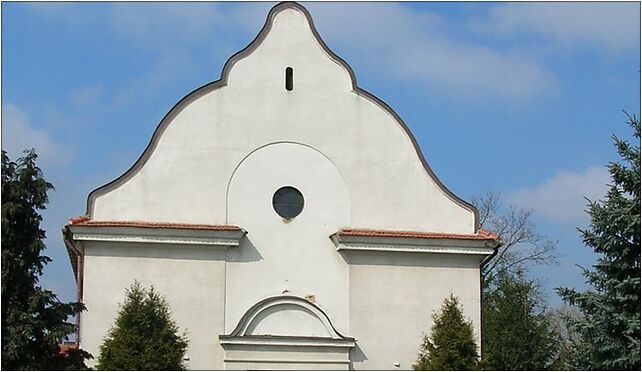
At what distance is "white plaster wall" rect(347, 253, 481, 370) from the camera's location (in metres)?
24.7

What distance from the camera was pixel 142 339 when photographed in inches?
904

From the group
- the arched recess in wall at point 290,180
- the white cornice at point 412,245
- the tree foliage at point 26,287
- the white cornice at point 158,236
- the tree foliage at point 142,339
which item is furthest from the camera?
the arched recess in wall at point 290,180

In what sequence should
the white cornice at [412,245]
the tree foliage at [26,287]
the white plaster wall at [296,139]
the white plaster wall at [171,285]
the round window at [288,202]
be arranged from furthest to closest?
the round window at [288,202] → the white plaster wall at [296,139] → the white cornice at [412,245] → the white plaster wall at [171,285] → the tree foliage at [26,287]

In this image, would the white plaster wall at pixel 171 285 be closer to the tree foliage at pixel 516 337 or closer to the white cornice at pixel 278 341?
the white cornice at pixel 278 341

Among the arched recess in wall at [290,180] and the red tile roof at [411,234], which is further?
the arched recess in wall at [290,180]

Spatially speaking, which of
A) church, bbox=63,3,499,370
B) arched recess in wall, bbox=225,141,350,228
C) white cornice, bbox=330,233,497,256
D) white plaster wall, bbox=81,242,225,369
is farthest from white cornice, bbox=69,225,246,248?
A: white cornice, bbox=330,233,497,256

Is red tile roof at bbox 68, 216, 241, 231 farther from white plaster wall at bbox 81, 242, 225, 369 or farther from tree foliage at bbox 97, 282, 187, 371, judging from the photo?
tree foliage at bbox 97, 282, 187, 371

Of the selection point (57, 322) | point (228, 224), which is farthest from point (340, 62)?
point (57, 322)

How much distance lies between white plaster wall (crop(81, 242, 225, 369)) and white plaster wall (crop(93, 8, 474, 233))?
1.09 meters

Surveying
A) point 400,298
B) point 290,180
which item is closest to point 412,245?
point 400,298

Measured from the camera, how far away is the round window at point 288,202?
83.3 ft

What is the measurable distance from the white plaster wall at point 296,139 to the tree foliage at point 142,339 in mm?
2477

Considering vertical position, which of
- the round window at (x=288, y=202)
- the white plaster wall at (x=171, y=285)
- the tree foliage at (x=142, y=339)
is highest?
the round window at (x=288, y=202)

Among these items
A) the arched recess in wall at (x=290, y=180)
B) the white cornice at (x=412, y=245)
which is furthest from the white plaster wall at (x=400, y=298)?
the arched recess in wall at (x=290, y=180)
